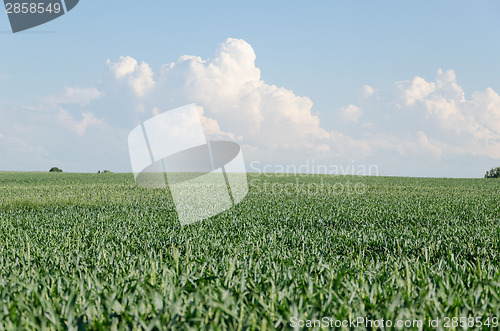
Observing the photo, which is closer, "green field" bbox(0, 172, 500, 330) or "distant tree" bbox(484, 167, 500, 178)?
"green field" bbox(0, 172, 500, 330)

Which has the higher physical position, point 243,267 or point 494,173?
point 494,173

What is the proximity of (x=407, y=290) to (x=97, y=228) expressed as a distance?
8384 millimetres

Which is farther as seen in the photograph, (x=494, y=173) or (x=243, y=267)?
(x=494, y=173)

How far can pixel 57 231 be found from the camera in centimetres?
885

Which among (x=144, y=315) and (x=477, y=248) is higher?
(x=144, y=315)

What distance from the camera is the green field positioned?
2.37m

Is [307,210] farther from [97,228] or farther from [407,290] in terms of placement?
[407,290]

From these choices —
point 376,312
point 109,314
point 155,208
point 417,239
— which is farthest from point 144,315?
point 155,208

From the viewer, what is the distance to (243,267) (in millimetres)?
4035

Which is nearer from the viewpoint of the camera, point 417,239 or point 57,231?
point 417,239

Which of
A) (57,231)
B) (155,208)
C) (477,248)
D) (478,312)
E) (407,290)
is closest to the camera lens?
(478,312)

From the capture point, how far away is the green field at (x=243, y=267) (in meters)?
2.37

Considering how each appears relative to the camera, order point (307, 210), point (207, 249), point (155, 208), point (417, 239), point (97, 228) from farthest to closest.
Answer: point (155, 208), point (307, 210), point (97, 228), point (417, 239), point (207, 249)

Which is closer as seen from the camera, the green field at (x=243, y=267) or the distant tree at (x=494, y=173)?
the green field at (x=243, y=267)
